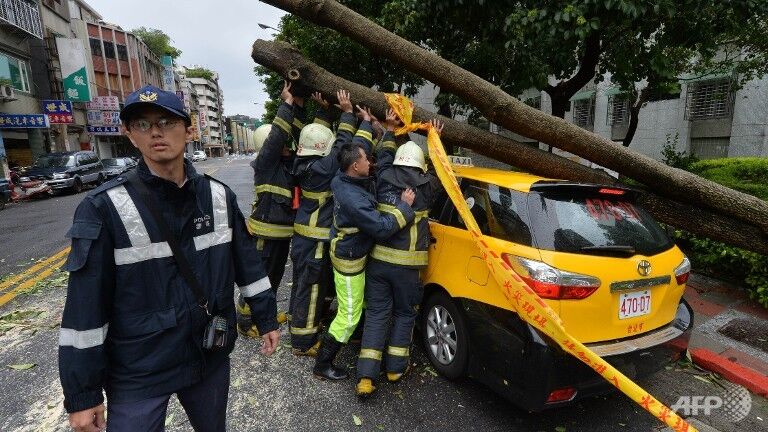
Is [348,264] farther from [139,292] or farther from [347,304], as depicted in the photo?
[139,292]

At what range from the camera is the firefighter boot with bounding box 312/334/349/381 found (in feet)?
10.2

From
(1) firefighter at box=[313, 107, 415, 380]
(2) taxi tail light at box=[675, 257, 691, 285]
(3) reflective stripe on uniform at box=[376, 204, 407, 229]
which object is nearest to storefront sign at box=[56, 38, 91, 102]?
(1) firefighter at box=[313, 107, 415, 380]

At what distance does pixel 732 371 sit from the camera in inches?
122

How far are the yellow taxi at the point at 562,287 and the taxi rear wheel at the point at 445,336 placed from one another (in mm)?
15

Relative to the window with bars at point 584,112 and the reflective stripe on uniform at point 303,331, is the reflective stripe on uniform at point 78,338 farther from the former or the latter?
the window with bars at point 584,112

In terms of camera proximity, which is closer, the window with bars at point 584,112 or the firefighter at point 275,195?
the firefighter at point 275,195

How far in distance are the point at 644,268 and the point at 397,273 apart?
1.57 meters

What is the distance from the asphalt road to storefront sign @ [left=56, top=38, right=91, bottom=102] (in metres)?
25.9

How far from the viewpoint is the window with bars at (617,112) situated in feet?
47.7

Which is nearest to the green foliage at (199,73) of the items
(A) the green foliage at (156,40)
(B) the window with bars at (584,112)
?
(A) the green foliage at (156,40)

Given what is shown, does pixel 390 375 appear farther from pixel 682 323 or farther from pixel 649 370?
pixel 682 323

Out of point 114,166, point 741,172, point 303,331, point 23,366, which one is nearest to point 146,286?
point 303,331

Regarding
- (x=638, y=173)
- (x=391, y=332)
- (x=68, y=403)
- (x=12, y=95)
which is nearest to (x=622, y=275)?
(x=391, y=332)

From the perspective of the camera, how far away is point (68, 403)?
1.43 m
